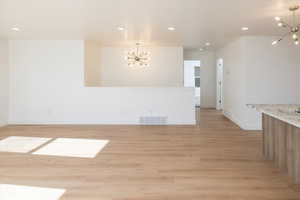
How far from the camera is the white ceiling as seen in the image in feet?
12.3

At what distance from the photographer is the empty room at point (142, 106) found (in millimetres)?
3029

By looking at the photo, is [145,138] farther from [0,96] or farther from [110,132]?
[0,96]

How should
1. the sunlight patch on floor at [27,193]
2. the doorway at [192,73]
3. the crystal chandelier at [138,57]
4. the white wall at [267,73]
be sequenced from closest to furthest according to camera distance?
1. the sunlight patch on floor at [27,193]
2. the white wall at [267,73]
3. the crystal chandelier at [138,57]
4. the doorway at [192,73]

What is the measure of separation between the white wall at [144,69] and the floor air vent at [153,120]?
2.39 meters

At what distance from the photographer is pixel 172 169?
3.48 m

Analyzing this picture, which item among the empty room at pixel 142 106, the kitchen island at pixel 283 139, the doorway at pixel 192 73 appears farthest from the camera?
the doorway at pixel 192 73

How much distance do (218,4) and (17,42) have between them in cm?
581

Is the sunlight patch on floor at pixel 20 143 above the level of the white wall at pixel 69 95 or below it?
below

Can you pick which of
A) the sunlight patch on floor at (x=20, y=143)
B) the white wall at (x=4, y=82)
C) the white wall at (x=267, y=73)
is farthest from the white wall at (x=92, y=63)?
the white wall at (x=267, y=73)

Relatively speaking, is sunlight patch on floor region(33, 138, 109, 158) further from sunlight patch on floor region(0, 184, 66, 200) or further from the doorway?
the doorway

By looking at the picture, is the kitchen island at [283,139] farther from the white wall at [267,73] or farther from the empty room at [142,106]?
the white wall at [267,73]

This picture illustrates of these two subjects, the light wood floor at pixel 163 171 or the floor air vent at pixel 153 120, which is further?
the floor air vent at pixel 153 120

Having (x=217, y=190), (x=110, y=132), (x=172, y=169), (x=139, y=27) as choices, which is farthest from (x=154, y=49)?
(x=217, y=190)

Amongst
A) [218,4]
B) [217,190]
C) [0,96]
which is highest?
[218,4]
